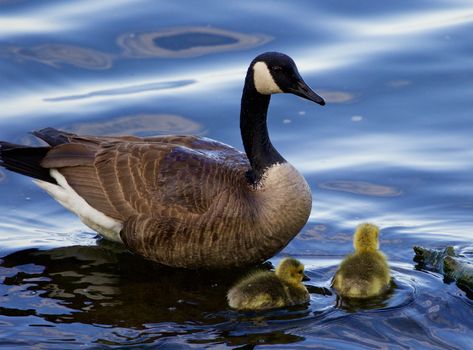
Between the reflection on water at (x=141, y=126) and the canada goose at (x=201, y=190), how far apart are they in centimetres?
260

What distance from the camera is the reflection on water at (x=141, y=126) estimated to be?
1200 centimetres

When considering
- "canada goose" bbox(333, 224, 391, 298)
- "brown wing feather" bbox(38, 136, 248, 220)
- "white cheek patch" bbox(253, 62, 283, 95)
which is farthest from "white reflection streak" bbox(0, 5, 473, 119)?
"canada goose" bbox(333, 224, 391, 298)

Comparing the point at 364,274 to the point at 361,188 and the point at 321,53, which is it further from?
the point at 321,53

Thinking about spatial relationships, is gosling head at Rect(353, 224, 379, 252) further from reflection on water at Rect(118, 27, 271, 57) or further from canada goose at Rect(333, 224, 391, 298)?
reflection on water at Rect(118, 27, 271, 57)

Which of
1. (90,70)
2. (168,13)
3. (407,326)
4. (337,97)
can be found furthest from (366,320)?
(168,13)

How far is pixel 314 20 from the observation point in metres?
14.7

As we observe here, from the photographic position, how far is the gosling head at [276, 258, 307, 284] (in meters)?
7.91

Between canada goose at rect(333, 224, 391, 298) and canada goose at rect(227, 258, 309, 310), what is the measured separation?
312mm

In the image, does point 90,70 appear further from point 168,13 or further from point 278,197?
point 278,197

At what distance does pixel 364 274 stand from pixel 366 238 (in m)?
0.40

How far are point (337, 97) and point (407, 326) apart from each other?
5.55m

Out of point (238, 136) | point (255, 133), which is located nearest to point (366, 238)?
point (255, 133)

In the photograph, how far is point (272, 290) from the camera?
7805 mm

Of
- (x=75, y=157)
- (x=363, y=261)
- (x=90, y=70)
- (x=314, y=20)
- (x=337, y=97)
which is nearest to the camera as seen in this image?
(x=363, y=261)
